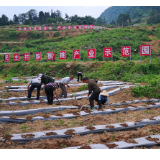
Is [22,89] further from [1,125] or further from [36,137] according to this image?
[36,137]

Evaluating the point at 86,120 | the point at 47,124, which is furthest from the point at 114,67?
the point at 47,124

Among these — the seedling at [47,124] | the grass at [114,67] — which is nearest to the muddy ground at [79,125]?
the seedling at [47,124]

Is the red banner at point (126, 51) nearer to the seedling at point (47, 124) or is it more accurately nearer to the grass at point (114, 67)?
the grass at point (114, 67)

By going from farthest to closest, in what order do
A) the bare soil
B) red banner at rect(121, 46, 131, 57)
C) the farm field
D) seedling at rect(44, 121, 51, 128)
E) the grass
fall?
red banner at rect(121, 46, 131, 57) → the grass → seedling at rect(44, 121, 51, 128) → the farm field → the bare soil

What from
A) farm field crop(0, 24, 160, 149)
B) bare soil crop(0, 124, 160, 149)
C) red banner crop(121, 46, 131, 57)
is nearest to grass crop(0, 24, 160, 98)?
farm field crop(0, 24, 160, 149)

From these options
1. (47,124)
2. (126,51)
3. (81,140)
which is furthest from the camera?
(126,51)

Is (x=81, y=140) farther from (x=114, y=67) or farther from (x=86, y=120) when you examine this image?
(x=114, y=67)

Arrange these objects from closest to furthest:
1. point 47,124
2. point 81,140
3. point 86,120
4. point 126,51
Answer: point 81,140
point 47,124
point 86,120
point 126,51

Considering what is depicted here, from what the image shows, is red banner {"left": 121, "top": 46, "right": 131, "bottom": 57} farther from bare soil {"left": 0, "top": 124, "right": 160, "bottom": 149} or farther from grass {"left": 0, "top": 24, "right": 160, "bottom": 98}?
bare soil {"left": 0, "top": 124, "right": 160, "bottom": 149}

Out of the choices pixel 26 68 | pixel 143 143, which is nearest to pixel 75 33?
pixel 26 68

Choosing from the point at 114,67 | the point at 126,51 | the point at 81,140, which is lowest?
the point at 81,140

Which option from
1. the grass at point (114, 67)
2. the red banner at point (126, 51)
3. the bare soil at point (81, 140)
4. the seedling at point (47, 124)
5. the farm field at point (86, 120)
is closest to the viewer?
the bare soil at point (81, 140)

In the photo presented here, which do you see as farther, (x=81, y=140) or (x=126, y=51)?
(x=126, y=51)

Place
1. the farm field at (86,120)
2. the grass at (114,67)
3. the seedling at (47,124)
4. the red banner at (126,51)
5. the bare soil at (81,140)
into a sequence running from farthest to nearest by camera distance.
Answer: the red banner at (126,51) < the grass at (114,67) < the seedling at (47,124) < the farm field at (86,120) < the bare soil at (81,140)
